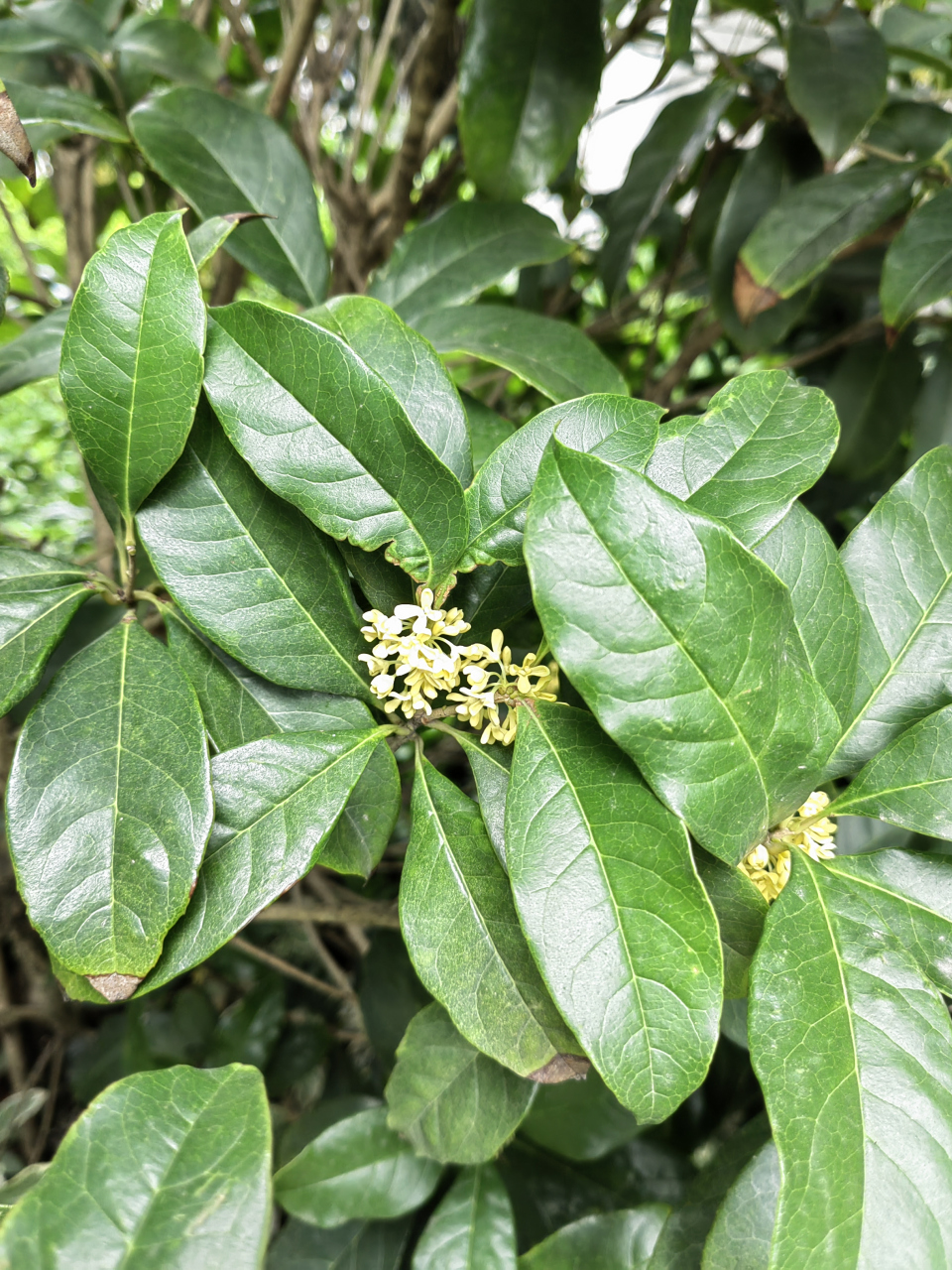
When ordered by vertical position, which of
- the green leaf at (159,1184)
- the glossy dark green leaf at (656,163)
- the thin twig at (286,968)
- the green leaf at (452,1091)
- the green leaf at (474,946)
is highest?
the glossy dark green leaf at (656,163)

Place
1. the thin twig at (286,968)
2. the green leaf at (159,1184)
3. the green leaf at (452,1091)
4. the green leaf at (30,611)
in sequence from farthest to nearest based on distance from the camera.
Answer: the thin twig at (286,968)
the green leaf at (452,1091)
the green leaf at (30,611)
the green leaf at (159,1184)

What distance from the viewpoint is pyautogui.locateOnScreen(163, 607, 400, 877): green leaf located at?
1.63ft

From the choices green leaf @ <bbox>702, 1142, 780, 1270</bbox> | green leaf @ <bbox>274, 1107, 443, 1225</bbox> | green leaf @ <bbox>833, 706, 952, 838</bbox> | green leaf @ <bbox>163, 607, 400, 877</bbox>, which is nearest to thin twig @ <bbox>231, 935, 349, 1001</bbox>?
green leaf @ <bbox>274, 1107, 443, 1225</bbox>

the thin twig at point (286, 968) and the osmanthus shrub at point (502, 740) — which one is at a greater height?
the osmanthus shrub at point (502, 740)

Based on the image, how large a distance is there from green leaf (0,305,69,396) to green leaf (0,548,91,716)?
0.18 meters

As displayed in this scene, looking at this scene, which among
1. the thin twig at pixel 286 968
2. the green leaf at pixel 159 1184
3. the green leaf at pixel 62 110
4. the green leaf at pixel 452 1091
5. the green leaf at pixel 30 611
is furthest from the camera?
the thin twig at pixel 286 968

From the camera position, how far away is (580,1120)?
0.73m

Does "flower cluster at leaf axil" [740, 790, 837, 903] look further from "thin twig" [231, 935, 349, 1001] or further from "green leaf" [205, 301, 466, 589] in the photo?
"thin twig" [231, 935, 349, 1001]

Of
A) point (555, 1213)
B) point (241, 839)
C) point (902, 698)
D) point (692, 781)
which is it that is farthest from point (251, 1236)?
point (555, 1213)

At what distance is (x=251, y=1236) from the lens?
357mm

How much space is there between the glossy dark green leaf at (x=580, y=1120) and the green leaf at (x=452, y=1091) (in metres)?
0.15

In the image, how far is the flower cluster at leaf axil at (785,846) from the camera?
48cm

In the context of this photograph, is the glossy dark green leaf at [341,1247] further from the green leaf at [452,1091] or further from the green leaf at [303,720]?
the green leaf at [303,720]

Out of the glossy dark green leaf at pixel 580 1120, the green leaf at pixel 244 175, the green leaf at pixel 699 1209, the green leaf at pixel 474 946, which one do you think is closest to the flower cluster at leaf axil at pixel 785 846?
the green leaf at pixel 474 946
